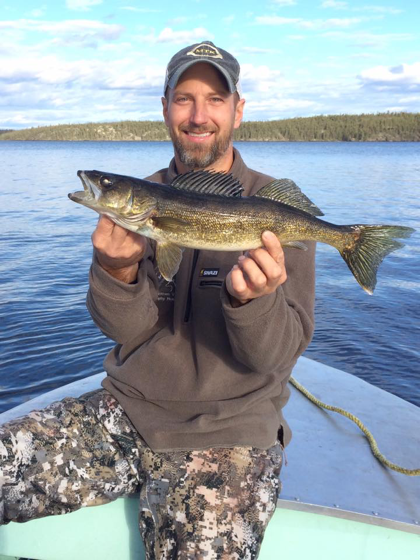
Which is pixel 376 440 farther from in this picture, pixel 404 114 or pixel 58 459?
pixel 404 114

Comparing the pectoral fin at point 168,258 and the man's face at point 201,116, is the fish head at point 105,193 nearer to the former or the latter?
the pectoral fin at point 168,258

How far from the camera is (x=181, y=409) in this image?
363 cm

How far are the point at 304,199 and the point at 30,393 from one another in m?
6.14

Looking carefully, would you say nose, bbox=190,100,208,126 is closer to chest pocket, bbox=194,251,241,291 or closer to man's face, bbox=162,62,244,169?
man's face, bbox=162,62,244,169

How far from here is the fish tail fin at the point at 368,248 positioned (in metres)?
3.69

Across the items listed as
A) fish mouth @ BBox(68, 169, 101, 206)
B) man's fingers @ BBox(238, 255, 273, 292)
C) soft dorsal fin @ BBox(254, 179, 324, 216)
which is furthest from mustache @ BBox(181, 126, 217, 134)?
man's fingers @ BBox(238, 255, 273, 292)

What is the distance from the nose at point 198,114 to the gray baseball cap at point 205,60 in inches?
9.0

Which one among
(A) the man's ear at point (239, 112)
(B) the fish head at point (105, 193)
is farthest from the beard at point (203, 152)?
(B) the fish head at point (105, 193)

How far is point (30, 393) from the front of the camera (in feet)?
27.6

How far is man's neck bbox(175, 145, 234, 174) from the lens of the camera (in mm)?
4324

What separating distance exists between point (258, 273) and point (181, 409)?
1.12 meters

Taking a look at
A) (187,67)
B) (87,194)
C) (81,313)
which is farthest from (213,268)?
(81,313)

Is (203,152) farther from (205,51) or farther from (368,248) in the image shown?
(368,248)

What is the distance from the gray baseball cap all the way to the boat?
9.39 ft
